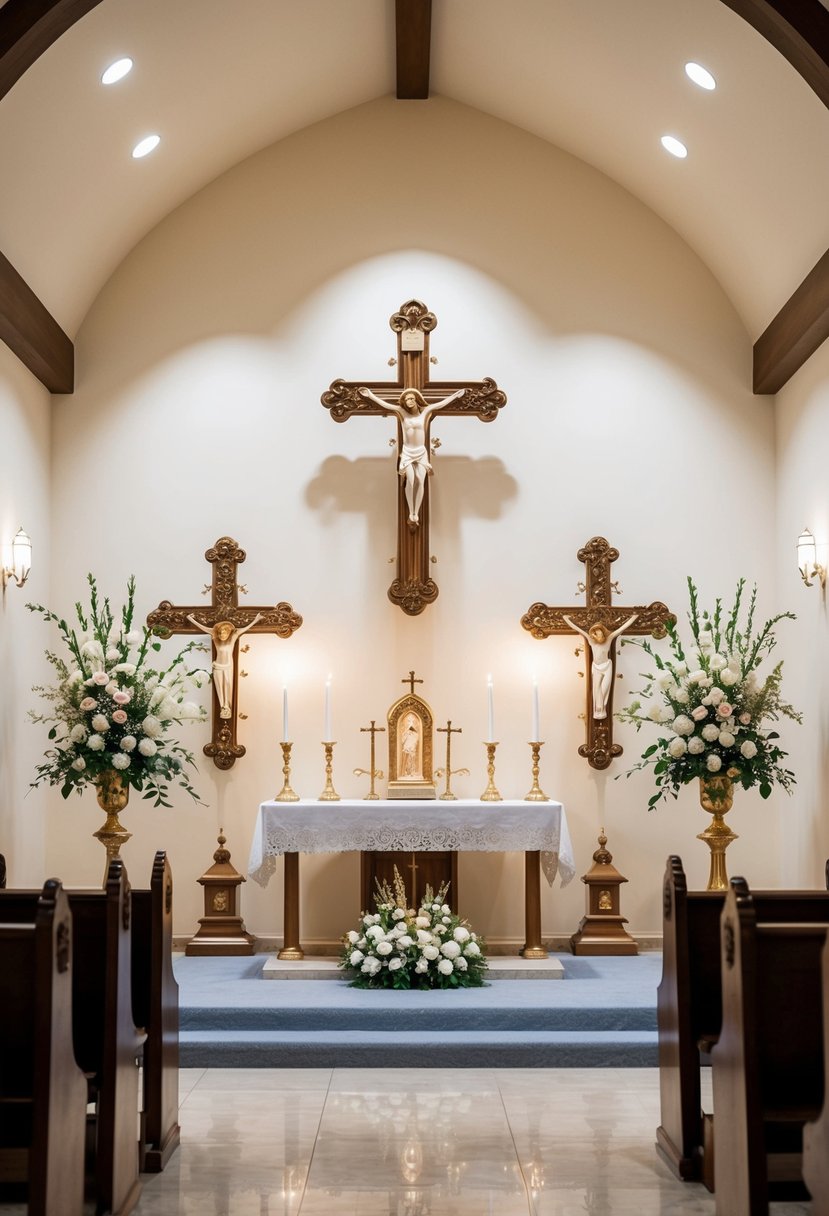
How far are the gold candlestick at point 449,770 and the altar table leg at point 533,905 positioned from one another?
1.86 ft

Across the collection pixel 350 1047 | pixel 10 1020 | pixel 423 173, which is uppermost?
pixel 423 173

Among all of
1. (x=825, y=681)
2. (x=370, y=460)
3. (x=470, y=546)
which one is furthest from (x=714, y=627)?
(x=370, y=460)

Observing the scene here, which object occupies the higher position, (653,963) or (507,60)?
(507,60)

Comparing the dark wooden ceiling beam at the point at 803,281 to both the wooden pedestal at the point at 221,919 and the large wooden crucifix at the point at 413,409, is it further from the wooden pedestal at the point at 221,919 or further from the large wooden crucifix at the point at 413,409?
the wooden pedestal at the point at 221,919

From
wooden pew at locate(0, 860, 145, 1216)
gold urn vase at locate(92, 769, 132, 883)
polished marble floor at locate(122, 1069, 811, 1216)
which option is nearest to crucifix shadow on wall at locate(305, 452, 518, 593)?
gold urn vase at locate(92, 769, 132, 883)

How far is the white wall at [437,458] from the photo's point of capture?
8.05 meters

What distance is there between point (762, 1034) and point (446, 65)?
6382 mm

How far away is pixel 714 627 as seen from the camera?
24.8 feet

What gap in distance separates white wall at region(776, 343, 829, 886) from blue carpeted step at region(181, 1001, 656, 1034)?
1.76 meters

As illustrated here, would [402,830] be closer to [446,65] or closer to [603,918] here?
[603,918]

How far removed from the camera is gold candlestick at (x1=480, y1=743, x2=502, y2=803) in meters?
7.49

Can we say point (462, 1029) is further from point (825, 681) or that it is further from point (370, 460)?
point (370, 460)

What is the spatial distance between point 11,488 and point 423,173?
10.9 ft

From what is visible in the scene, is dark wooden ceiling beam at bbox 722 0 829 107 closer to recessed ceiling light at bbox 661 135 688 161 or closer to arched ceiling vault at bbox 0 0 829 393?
arched ceiling vault at bbox 0 0 829 393
